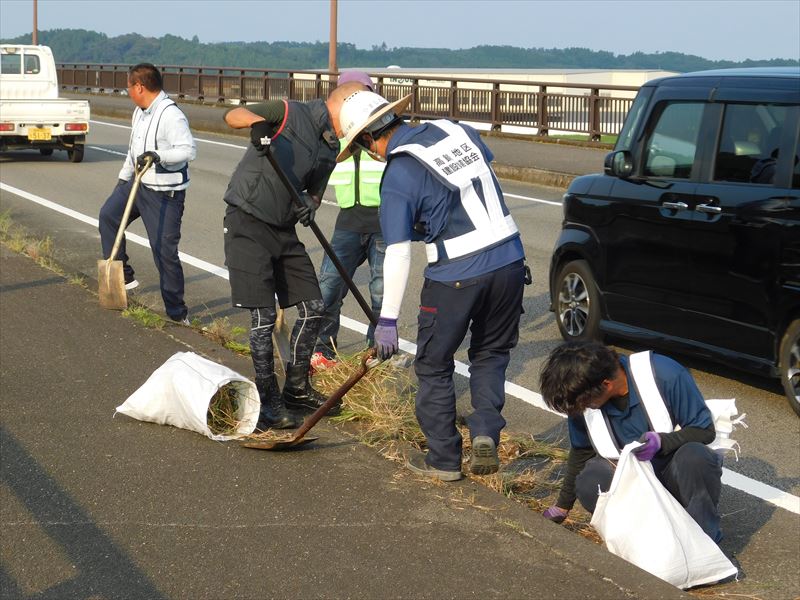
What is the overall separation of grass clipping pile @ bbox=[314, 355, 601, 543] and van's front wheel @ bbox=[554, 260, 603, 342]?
6.36 feet

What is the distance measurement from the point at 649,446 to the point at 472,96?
2139 centimetres

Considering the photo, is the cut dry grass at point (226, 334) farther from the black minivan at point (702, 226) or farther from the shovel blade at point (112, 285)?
the black minivan at point (702, 226)

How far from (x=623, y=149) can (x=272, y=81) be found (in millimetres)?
25811

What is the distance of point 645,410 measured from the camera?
4.61 m

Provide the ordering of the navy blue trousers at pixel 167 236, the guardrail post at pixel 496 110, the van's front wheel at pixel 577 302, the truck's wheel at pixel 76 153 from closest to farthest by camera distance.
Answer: the van's front wheel at pixel 577 302
the navy blue trousers at pixel 167 236
the truck's wheel at pixel 76 153
the guardrail post at pixel 496 110

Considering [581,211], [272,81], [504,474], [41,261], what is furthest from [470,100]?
[504,474]

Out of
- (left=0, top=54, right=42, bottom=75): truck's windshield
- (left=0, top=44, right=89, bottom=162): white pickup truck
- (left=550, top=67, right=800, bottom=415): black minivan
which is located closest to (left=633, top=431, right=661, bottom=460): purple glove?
(left=550, top=67, right=800, bottom=415): black minivan

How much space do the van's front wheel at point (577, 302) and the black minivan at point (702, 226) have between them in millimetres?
12

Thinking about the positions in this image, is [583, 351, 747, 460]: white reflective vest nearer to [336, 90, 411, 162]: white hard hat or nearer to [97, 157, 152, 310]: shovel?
[336, 90, 411, 162]: white hard hat

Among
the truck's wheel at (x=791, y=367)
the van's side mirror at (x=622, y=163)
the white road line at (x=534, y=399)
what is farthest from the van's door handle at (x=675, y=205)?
the white road line at (x=534, y=399)

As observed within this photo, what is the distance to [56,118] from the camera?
67.7ft

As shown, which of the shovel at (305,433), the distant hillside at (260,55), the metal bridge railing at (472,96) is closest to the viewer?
the shovel at (305,433)

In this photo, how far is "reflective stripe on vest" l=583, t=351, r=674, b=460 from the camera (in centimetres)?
457

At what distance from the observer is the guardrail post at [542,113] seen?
23.1m
